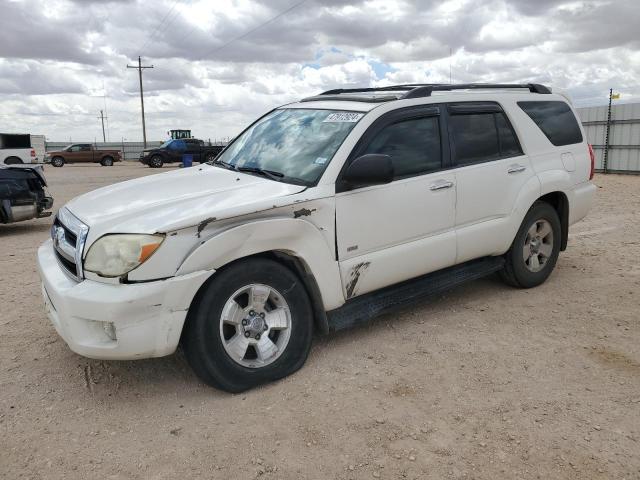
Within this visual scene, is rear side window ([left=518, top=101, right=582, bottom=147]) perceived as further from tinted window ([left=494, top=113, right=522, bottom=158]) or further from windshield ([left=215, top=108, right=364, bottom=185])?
windshield ([left=215, top=108, right=364, bottom=185])

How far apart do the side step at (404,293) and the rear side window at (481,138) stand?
892 millimetres

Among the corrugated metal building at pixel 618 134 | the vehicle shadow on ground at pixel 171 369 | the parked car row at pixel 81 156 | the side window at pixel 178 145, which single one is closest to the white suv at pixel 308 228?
the vehicle shadow on ground at pixel 171 369

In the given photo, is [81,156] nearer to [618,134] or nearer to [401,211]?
[618,134]

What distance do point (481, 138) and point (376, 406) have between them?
2.48m

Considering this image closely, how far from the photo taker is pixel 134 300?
2.94m

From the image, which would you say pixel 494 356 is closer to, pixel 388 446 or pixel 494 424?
pixel 494 424

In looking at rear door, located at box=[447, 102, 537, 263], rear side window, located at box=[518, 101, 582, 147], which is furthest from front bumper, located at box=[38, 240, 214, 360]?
rear side window, located at box=[518, 101, 582, 147]

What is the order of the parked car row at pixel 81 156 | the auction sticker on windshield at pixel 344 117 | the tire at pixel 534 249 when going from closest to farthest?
the auction sticker on windshield at pixel 344 117
the tire at pixel 534 249
the parked car row at pixel 81 156

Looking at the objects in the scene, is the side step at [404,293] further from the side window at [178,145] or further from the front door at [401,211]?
the side window at [178,145]

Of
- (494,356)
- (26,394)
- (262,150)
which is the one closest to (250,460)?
(26,394)

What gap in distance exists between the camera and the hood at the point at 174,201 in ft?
10.1

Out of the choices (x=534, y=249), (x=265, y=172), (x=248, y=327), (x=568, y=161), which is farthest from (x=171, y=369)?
(x=568, y=161)

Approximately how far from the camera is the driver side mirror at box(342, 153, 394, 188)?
3.50 meters

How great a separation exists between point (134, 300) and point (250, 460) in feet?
3.37
